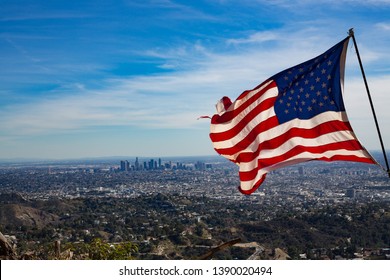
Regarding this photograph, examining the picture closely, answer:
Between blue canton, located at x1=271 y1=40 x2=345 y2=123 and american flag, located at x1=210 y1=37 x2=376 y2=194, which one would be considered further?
blue canton, located at x1=271 y1=40 x2=345 y2=123

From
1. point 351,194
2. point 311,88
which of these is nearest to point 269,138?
point 311,88

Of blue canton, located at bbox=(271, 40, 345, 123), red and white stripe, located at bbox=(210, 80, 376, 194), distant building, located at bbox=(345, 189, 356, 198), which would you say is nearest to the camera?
red and white stripe, located at bbox=(210, 80, 376, 194)

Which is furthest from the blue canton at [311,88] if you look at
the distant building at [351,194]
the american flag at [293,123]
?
the distant building at [351,194]

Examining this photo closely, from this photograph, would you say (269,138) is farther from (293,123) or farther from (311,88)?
(311,88)

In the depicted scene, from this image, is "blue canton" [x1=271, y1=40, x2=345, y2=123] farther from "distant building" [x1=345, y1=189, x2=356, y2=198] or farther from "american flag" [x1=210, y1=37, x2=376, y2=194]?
"distant building" [x1=345, y1=189, x2=356, y2=198]

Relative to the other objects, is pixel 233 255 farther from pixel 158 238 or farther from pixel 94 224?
pixel 94 224

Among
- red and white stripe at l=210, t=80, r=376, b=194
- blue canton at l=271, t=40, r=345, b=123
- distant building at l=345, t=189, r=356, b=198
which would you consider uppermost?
blue canton at l=271, t=40, r=345, b=123

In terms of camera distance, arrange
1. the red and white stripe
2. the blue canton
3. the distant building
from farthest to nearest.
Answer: the distant building, the blue canton, the red and white stripe

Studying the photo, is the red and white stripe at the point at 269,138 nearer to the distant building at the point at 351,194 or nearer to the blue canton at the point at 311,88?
the blue canton at the point at 311,88

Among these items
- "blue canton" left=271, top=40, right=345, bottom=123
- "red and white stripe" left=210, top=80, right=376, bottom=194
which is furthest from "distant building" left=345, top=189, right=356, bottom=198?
"blue canton" left=271, top=40, right=345, bottom=123
